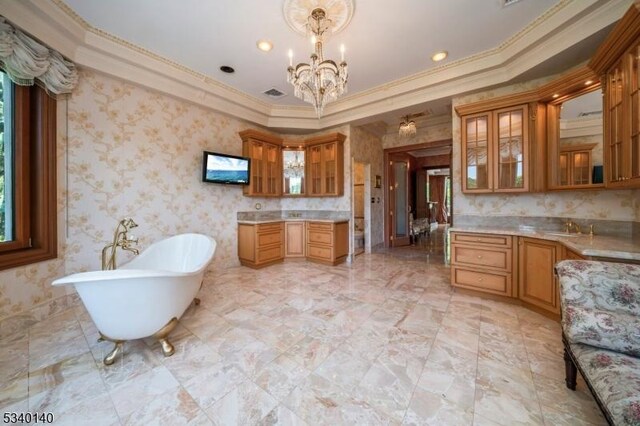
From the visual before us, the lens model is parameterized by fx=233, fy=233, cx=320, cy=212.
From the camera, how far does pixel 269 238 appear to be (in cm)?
440

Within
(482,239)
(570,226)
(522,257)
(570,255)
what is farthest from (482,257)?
(570,226)

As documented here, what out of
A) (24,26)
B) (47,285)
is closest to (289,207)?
(47,285)

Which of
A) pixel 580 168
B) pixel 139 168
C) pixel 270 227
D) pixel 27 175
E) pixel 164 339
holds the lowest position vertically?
pixel 164 339

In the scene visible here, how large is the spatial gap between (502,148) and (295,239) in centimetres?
361

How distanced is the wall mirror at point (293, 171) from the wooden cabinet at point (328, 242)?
2.81 ft

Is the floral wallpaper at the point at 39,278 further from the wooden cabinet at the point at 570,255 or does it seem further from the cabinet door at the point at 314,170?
the wooden cabinet at the point at 570,255

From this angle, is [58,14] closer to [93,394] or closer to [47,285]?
[47,285]

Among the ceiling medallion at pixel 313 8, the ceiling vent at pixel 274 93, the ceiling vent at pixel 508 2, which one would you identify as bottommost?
the ceiling medallion at pixel 313 8

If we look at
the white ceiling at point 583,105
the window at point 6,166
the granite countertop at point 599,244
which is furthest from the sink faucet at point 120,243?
the white ceiling at point 583,105

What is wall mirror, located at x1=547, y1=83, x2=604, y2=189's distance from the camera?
2316 mm

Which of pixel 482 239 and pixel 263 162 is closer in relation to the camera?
pixel 482 239

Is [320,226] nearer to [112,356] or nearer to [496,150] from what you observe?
[496,150]

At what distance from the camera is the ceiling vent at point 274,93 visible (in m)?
3.91

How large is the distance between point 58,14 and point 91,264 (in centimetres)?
255
